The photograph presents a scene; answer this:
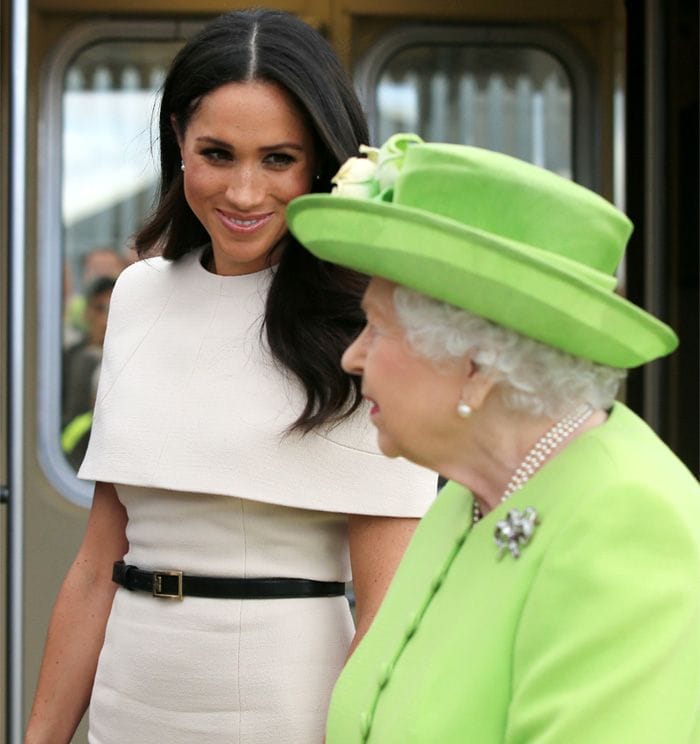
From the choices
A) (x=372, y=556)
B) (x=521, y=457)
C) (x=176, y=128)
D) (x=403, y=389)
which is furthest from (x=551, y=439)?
(x=176, y=128)

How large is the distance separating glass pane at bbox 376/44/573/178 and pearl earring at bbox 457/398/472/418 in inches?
123

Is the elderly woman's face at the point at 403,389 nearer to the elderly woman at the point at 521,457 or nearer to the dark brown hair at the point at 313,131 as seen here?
the elderly woman at the point at 521,457

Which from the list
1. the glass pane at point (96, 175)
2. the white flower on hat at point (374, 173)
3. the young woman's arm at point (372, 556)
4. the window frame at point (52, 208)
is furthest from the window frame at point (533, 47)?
the white flower on hat at point (374, 173)

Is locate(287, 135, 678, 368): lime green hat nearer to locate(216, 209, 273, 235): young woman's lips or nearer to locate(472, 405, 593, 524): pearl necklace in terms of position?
locate(472, 405, 593, 524): pearl necklace

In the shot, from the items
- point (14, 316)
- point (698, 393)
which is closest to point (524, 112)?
point (698, 393)

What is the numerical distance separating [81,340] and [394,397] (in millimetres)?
3032

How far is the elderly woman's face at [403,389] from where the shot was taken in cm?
142

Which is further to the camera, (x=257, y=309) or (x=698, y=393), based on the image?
(x=698, y=393)

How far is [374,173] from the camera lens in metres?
1.56

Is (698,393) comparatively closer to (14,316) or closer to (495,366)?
(14,316)

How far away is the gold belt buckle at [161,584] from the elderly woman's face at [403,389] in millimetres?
604

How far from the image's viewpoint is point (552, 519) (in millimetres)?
1322

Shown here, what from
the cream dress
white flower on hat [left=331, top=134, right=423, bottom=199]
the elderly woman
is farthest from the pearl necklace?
the cream dress

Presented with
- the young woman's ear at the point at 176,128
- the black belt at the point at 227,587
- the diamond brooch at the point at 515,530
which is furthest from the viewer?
the young woman's ear at the point at 176,128
